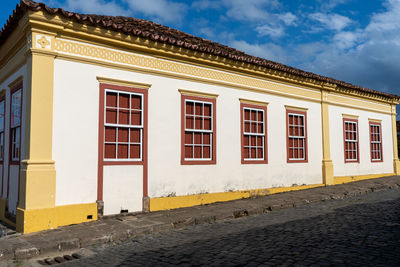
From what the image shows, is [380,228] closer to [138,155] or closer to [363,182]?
[138,155]

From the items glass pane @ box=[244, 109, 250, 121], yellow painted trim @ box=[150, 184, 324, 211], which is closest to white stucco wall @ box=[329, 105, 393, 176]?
yellow painted trim @ box=[150, 184, 324, 211]

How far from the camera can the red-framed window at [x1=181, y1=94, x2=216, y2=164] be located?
8.57 m

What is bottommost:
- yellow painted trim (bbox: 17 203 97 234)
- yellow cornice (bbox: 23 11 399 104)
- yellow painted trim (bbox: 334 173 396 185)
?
yellow painted trim (bbox: 17 203 97 234)

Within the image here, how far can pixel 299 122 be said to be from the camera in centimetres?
1156

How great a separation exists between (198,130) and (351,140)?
7975 millimetres

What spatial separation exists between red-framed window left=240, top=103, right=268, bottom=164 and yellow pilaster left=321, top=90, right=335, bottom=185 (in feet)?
10.3

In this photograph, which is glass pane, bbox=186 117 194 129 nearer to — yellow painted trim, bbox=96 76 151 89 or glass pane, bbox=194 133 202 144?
glass pane, bbox=194 133 202 144

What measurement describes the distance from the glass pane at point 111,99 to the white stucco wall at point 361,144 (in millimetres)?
8753

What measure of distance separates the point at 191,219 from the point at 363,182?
929 cm

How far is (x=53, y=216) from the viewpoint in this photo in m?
6.25

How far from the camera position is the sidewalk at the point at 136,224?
5066mm

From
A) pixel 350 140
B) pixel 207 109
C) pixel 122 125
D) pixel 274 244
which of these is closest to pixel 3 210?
pixel 122 125

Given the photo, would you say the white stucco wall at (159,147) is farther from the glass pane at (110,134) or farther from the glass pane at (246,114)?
the glass pane at (246,114)

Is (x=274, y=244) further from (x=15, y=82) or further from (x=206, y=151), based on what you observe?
(x=15, y=82)
